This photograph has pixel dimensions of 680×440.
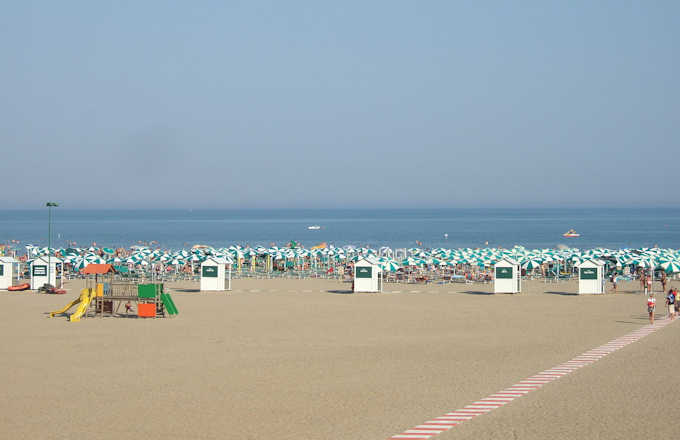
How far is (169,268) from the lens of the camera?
50.2 meters

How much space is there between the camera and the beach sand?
11414mm

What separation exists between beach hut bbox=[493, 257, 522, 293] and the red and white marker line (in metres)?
13.8

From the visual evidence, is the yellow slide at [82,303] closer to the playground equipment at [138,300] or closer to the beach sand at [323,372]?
the playground equipment at [138,300]

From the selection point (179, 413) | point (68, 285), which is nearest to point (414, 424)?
point (179, 413)

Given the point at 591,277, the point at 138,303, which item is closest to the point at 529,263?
the point at 591,277

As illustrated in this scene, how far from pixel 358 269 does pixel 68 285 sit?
14.4 metres

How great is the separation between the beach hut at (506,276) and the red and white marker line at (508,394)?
45.3 ft

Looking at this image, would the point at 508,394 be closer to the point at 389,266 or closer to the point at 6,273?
the point at 389,266

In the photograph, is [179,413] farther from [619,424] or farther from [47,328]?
[47,328]

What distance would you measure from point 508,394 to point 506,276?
844 inches

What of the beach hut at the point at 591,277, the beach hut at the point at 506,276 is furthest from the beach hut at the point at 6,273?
the beach hut at the point at 591,277

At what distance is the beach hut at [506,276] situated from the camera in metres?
34.2

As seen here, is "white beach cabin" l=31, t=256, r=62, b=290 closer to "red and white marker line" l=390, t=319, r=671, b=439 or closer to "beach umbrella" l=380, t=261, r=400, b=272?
"beach umbrella" l=380, t=261, r=400, b=272

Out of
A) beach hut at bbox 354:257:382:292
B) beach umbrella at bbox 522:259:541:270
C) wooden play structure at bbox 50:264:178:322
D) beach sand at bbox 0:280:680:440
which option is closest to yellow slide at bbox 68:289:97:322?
wooden play structure at bbox 50:264:178:322
